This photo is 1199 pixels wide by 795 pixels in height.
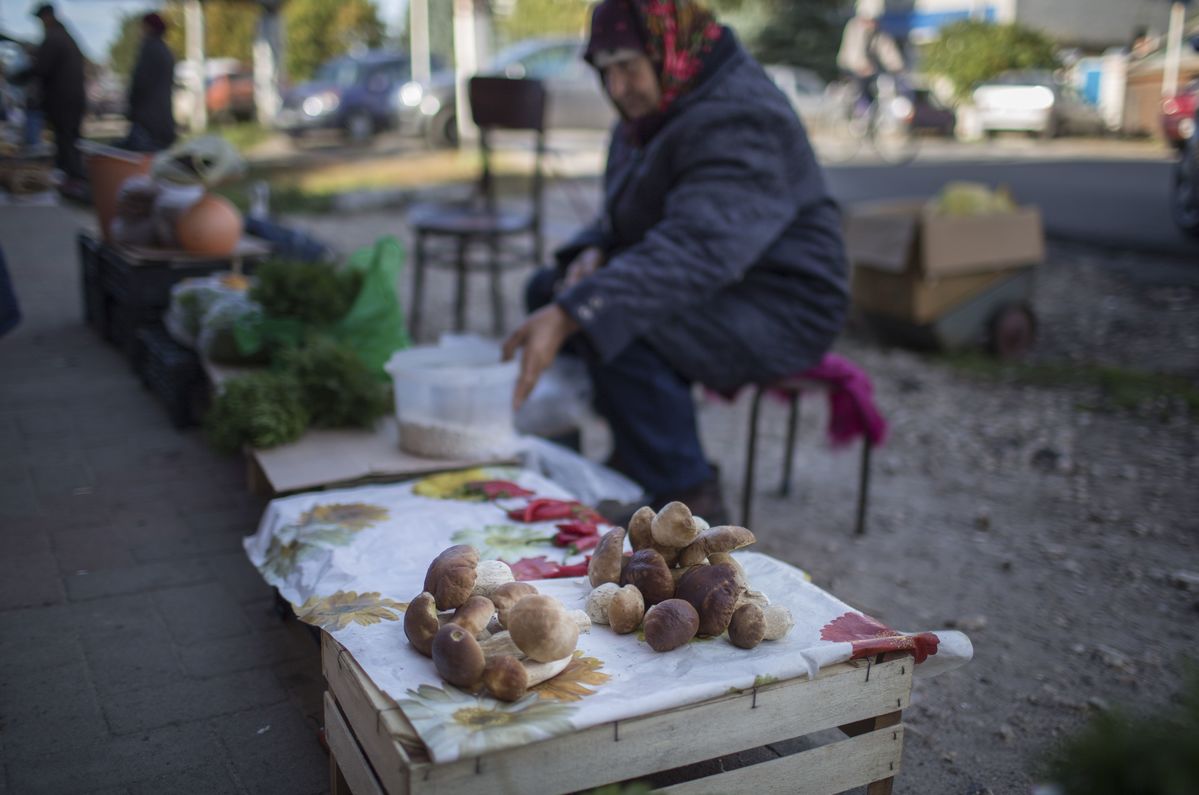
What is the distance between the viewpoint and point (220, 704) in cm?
203

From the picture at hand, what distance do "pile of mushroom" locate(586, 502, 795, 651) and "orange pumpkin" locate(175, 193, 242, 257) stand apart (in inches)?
108

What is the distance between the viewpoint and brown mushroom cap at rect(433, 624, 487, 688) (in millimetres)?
1427

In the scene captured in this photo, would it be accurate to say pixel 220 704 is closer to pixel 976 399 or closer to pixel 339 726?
pixel 339 726

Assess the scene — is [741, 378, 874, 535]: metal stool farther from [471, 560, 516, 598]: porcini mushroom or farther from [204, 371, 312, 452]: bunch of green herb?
[471, 560, 516, 598]: porcini mushroom

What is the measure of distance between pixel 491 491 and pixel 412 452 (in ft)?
1.23

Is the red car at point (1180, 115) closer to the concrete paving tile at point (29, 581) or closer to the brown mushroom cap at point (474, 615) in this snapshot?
the brown mushroom cap at point (474, 615)

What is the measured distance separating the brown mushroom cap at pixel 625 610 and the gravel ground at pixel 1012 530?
652 millimetres

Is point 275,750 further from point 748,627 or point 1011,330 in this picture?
point 1011,330

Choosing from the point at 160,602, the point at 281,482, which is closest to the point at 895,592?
the point at 281,482

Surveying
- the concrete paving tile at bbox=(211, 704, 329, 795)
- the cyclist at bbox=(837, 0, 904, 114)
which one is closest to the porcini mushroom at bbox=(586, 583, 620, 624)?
the concrete paving tile at bbox=(211, 704, 329, 795)

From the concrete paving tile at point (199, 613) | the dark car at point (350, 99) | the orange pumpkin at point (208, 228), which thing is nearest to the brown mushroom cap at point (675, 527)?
the concrete paving tile at point (199, 613)

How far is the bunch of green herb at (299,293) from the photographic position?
10.4 feet

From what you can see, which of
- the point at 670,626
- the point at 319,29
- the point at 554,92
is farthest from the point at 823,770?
the point at 319,29

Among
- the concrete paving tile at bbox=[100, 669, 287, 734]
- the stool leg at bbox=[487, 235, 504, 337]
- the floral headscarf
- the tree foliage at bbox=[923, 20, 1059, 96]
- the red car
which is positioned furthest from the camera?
the tree foliage at bbox=[923, 20, 1059, 96]
